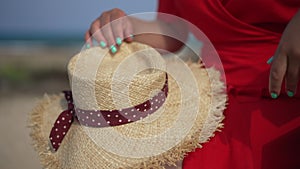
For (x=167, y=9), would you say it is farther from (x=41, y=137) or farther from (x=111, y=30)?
(x=41, y=137)

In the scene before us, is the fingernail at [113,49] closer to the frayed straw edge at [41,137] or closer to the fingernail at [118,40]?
the fingernail at [118,40]

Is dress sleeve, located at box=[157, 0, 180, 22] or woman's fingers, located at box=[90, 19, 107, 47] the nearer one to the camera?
woman's fingers, located at box=[90, 19, 107, 47]

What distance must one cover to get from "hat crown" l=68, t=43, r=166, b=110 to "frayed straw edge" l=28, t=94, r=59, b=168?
4.6 inches

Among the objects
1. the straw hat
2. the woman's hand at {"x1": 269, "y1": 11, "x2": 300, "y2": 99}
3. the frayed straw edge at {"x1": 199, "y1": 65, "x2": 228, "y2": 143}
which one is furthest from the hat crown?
the woman's hand at {"x1": 269, "y1": 11, "x2": 300, "y2": 99}

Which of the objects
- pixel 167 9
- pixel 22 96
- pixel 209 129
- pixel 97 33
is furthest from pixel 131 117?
pixel 22 96

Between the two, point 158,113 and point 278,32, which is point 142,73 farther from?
point 278,32

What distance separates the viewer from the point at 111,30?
1.06 m

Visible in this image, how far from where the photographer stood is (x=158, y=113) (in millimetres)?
919

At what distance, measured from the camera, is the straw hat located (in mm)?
873

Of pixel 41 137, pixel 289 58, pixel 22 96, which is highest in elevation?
pixel 289 58

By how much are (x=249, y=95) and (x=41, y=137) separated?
1.31ft

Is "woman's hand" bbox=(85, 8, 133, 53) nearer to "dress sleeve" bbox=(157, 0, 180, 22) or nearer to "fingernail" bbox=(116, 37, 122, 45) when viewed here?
"fingernail" bbox=(116, 37, 122, 45)

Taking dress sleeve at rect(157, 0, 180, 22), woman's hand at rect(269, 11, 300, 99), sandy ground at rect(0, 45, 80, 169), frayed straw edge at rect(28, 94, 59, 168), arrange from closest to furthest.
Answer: woman's hand at rect(269, 11, 300, 99) < frayed straw edge at rect(28, 94, 59, 168) < dress sleeve at rect(157, 0, 180, 22) < sandy ground at rect(0, 45, 80, 169)

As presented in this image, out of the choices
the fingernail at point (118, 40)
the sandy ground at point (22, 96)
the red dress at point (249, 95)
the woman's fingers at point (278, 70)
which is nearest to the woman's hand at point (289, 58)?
the woman's fingers at point (278, 70)
